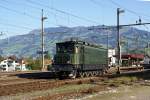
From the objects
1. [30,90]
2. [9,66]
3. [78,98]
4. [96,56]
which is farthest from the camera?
[9,66]

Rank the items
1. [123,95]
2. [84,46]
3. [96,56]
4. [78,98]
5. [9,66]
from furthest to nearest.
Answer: [9,66] < [96,56] < [84,46] < [123,95] < [78,98]

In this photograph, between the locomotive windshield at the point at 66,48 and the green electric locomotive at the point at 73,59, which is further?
the locomotive windshield at the point at 66,48

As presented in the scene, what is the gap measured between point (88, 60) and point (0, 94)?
61.9 feet

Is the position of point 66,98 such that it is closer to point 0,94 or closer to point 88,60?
point 0,94

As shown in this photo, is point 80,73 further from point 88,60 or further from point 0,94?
point 0,94

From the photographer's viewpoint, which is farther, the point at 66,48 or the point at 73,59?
the point at 66,48

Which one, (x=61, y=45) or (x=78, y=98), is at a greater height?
(x=61, y=45)

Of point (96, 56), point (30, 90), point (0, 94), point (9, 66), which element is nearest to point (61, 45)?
point (96, 56)

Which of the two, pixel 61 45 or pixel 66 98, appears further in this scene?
Answer: pixel 61 45

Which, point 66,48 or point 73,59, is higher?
point 66,48

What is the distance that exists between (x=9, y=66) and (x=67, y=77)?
146ft

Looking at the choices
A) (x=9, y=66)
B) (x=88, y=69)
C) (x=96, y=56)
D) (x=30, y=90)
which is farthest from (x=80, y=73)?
(x=9, y=66)

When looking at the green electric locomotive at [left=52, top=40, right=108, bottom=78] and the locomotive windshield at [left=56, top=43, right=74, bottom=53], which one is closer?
the green electric locomotive at [left=52, top=40, right=108, bottom=78]

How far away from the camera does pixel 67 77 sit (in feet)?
123
